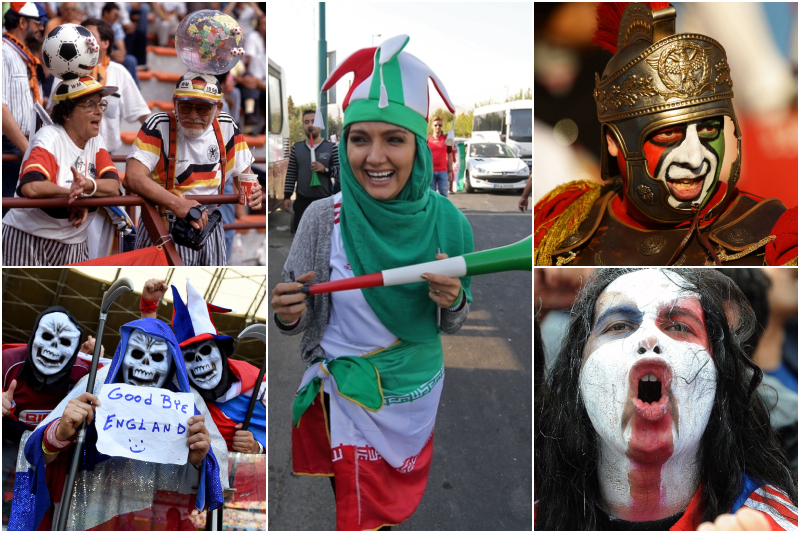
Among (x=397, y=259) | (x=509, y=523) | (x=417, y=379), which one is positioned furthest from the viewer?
(x=509, y=523)

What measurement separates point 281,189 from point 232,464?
102 inches

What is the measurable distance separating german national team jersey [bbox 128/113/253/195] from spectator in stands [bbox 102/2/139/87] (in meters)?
1.09

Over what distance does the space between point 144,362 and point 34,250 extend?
2.50ft

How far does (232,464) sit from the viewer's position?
240 centimetres

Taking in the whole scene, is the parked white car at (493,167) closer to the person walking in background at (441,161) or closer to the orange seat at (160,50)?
the person walking in background at (441,161)

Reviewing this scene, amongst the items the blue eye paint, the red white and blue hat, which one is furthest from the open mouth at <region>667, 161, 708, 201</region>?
the red white and blue hat

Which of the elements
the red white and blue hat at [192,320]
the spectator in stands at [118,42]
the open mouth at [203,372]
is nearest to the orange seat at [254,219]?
the red white and blue hat at [192,320]

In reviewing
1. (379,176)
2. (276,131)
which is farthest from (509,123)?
(379,176)

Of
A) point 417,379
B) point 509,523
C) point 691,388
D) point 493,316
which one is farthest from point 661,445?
point 493,316

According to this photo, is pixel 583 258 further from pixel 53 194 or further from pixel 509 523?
pixel 53 194

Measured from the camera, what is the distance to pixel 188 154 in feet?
7.31

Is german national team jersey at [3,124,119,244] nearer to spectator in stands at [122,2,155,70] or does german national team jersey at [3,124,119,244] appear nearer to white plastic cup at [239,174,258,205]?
white plastic cup at [239,174,258,205]

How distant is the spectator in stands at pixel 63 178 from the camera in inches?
83.6

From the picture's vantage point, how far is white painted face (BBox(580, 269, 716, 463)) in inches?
84.7
